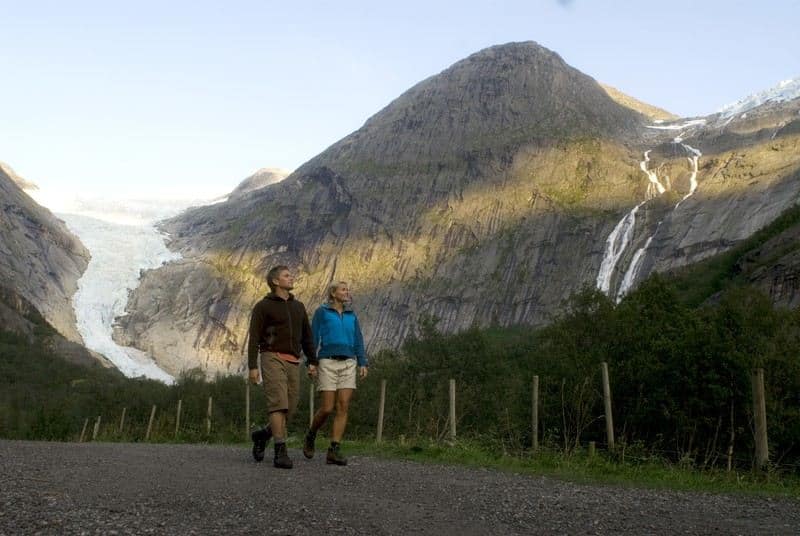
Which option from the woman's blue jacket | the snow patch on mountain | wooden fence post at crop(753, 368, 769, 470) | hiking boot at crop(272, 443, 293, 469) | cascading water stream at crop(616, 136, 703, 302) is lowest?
hiking boot at crop(272, 443, 293, 469)

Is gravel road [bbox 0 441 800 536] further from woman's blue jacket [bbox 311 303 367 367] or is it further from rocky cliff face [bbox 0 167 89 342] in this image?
rocky cliff face [bbox 0 167 89 342]

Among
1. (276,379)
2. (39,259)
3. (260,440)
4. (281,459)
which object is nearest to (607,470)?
(281,459)

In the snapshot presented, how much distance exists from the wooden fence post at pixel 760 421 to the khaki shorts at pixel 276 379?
5.78m

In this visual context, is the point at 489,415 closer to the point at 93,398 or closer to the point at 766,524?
the point at 766,524

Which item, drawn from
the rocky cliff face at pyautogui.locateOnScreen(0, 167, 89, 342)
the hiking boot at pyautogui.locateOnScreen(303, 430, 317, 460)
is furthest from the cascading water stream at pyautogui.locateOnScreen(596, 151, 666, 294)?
the hiking boot at pyautogui.locateOnScreen(303, 430, 317, 460)

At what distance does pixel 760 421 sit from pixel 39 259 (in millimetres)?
135059

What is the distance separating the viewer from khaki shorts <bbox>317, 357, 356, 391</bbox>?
32.2 feet

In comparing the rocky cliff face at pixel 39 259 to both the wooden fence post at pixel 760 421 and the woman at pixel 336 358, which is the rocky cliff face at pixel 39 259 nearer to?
the woman at pixel 336 358

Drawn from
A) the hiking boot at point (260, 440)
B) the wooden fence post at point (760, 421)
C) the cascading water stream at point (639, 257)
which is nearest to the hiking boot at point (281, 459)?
the hiking boot at point (260, 440)

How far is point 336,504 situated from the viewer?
6.20 m

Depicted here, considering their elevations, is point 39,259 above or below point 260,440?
above

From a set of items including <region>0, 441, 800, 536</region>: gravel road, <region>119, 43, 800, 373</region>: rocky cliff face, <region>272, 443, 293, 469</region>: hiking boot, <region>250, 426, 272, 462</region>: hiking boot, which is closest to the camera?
<region>0, 441, 800, 536</region>: gravel road

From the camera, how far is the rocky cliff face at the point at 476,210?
334 ft

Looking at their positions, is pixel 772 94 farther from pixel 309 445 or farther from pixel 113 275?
pixel 309 445
